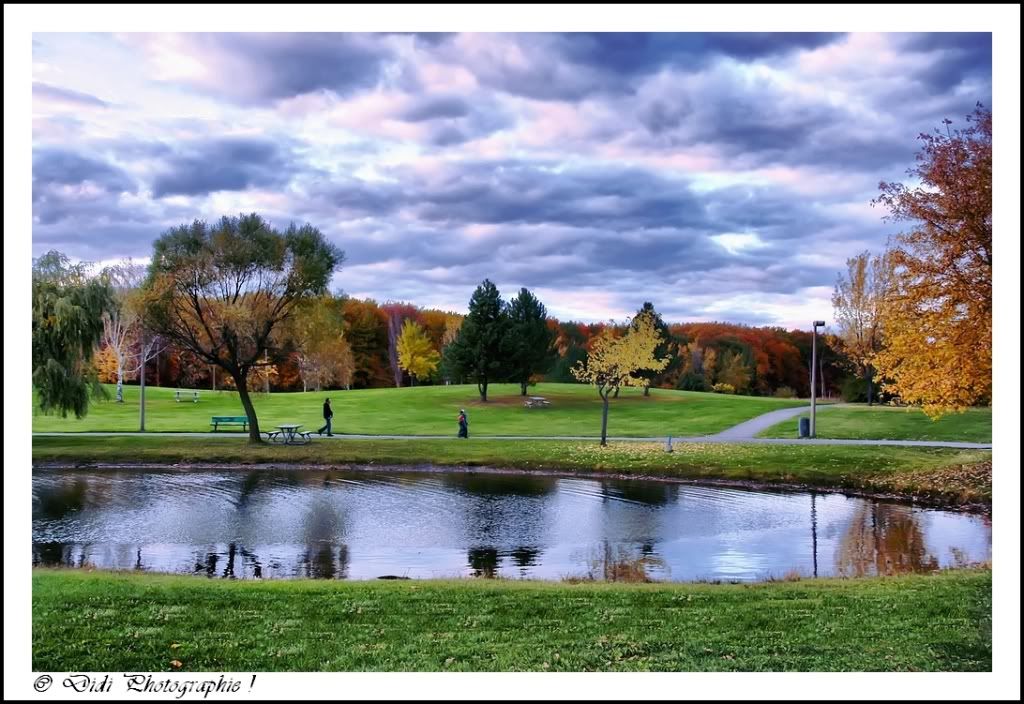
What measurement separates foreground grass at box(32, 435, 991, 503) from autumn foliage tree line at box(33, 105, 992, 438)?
2277 mm

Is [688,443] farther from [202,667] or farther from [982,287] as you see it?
[202,667]

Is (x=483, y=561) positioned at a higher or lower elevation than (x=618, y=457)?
lower

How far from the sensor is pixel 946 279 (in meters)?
16.6

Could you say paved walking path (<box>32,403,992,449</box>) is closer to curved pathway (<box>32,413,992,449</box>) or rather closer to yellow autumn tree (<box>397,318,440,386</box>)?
curved pathway (<box>32,413,992,449</box>)

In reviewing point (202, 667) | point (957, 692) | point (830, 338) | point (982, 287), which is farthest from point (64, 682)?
point (830, 338)

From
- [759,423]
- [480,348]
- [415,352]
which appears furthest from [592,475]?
[415,352]

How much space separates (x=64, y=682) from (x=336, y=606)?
3092 millimetres

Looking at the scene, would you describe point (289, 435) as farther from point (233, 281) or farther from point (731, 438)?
point (731, 438)

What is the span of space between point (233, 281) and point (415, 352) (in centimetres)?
3033

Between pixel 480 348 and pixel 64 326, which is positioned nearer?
pixel 64 326

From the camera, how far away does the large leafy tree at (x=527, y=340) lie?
169 ft

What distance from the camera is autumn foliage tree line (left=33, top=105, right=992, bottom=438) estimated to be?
53.5 ft

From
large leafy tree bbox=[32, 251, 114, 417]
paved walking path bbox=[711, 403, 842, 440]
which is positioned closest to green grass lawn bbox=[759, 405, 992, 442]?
paved walking path bbox=[711, 403, 842, 440]

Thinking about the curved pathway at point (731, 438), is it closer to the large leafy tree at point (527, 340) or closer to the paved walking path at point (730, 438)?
the paved walking path at point (730, 438)
